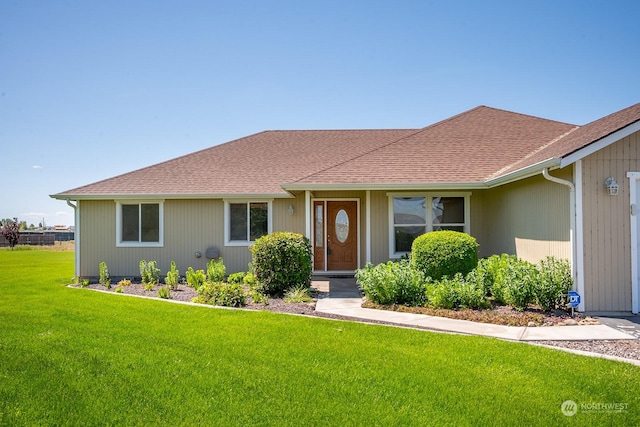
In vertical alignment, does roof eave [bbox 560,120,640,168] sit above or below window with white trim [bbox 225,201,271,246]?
above

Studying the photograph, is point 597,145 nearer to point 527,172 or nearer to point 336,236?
point 527,172

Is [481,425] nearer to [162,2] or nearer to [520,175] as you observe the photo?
[520,175]

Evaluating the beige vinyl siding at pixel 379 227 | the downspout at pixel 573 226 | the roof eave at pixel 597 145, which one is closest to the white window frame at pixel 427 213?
the beige vinyl siding at pixel 379 227

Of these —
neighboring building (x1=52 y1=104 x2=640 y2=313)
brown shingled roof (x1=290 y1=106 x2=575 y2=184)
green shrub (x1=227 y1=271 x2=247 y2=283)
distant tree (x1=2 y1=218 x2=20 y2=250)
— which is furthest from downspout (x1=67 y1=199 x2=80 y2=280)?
distant tree (x1=2 y1=218 x2=20 y2=250)

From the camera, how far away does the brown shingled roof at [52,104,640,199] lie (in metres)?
11.5

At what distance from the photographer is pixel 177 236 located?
1351 centimetres

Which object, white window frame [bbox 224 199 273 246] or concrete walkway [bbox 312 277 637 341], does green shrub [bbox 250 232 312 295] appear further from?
white window frame [bbox 224 199 273 246]

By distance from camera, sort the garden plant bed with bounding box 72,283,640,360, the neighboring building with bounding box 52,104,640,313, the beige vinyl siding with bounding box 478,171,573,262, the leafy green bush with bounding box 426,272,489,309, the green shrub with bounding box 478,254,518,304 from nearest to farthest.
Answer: the garden plant bed with bounding box 72,283,640,360, the leafy green bush with bounding box 426,272,489,309, the beige vinyl siding with bounding box 478,171,573,262, the green shrub with bounding box 478,254,518,304, the neighboring building with bounding box 52,104,640,313

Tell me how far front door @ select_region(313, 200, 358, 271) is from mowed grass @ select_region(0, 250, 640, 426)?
661cm

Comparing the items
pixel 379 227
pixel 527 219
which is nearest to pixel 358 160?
pixel 379 227

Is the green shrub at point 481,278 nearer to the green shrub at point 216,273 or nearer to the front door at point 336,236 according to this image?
the front door at point 336,236

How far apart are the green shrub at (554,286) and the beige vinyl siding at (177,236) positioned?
709cm

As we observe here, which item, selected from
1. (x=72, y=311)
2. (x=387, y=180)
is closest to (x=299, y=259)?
(x=387, y=180)

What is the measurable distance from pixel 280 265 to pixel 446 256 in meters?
3.58
